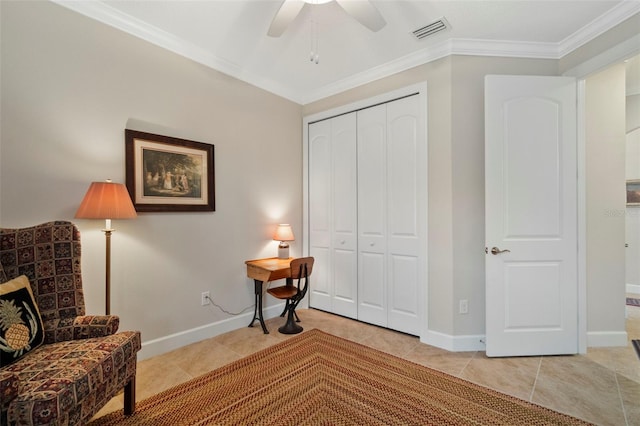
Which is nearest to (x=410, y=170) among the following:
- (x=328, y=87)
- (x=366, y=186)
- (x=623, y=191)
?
(x=366, y=186)

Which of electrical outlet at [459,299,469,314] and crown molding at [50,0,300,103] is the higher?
crown molding at [50,0,300,103]

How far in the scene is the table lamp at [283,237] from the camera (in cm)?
335

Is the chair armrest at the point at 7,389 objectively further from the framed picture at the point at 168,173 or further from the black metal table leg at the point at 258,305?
the black metal table leg at the point at 258,305

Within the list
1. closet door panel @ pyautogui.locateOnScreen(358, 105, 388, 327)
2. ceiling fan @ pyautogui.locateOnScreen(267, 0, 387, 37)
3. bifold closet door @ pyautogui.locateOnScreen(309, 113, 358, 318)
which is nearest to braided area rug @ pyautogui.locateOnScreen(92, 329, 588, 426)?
closet door panel @ pyautogui.locateOnScreen(358, 105, 388, 327)

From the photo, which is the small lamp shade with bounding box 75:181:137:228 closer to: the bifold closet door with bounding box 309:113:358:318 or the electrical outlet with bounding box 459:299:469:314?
the bifold closet door with bounding box 309:113:358:318

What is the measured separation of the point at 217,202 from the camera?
300cm

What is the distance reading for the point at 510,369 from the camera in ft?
7.45

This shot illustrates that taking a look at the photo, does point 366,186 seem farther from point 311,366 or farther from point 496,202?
point 311,366

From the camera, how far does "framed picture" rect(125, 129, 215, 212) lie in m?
2.43

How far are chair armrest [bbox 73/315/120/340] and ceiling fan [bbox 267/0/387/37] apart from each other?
7.38 feet

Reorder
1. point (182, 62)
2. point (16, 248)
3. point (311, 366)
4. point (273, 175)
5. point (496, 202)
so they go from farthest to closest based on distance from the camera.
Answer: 1. point (273, 175)
2. point (182, 62)
3. point (496, 202)
4. point (311, 366)
5. point (16, 248)

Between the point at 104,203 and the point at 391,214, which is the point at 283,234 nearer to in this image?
the point at 391,214

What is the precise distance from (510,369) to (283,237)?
2379 millimetres

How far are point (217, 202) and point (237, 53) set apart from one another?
1.49m
